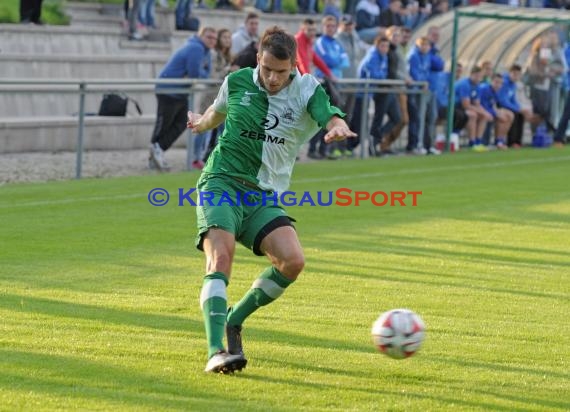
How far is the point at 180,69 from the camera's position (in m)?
20.3

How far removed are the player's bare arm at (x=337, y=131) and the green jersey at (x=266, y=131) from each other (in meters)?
0.18

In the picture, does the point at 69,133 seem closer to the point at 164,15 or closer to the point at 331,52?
the point at 331,52

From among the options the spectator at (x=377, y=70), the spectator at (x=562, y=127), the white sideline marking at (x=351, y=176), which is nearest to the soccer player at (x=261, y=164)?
the white sideline marking at (x=351, y=176)

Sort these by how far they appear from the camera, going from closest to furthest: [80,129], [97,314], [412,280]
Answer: [97,314] → [412,280] → [80,129]

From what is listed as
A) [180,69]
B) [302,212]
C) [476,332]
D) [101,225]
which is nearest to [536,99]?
[180,69]

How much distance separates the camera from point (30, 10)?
24.6 m

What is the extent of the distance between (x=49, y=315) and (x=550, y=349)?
3.13 meters

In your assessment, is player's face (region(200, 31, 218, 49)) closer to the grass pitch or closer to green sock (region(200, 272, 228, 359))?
the grass pitch

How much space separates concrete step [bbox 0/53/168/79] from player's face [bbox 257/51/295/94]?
15254 millimetres

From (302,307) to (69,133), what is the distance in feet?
41.9

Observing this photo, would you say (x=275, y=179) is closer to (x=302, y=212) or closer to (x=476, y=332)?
(x=476, y=332)

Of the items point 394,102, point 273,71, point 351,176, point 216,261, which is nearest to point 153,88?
point 351,176

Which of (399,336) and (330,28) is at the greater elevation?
(330,28)

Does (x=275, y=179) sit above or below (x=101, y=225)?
above
